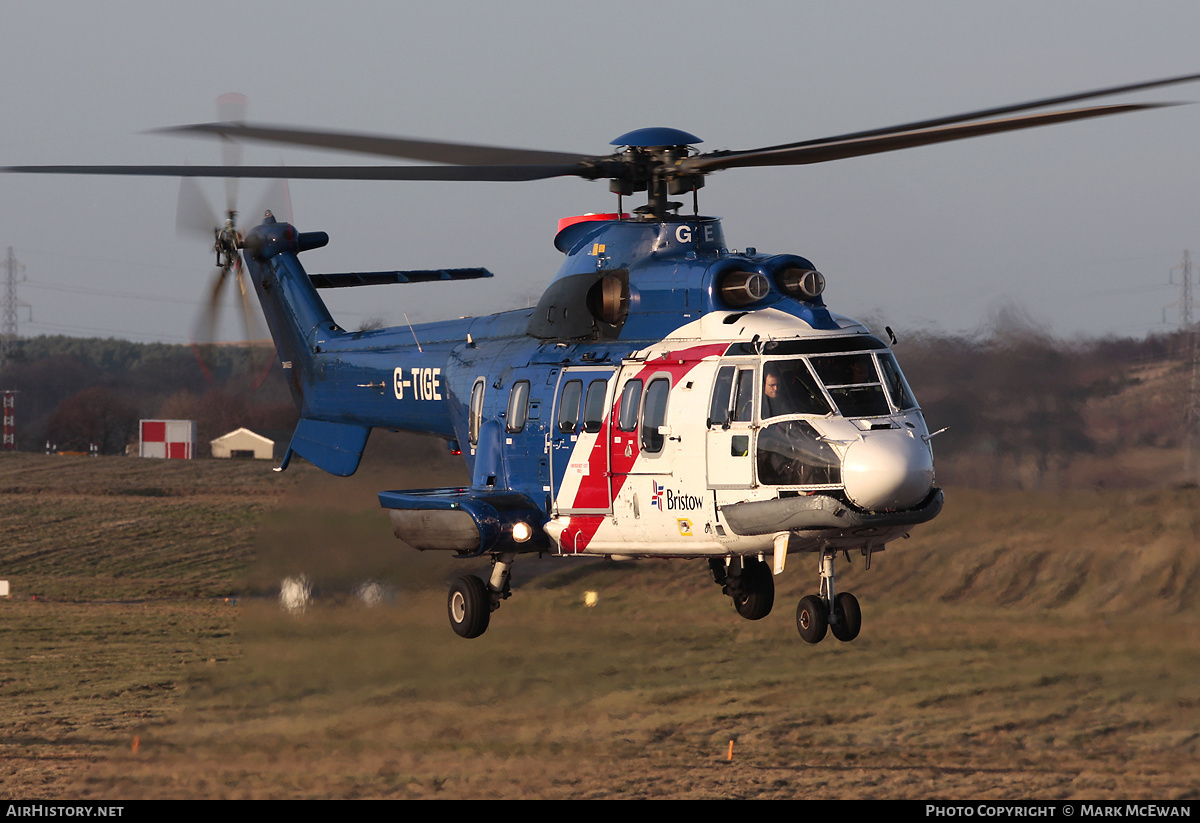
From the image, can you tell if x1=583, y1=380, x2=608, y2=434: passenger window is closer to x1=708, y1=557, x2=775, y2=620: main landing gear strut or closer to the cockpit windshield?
the cockpit windshield

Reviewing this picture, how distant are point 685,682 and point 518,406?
1248cm

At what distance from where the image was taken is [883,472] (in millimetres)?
14156

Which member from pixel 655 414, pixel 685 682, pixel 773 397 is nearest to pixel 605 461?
pixel 655 414

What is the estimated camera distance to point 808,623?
15477 millimetres

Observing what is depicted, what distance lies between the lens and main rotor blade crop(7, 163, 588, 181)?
14.9m

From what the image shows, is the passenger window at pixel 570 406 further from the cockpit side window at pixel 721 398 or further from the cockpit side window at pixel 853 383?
the cockpit side window at pixel 853 383

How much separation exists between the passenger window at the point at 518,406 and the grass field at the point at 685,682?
23.1 ft

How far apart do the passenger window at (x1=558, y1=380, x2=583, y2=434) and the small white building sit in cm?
6565

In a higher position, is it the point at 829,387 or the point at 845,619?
the point at 829,387

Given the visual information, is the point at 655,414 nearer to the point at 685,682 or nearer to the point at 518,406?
the point at 518,406

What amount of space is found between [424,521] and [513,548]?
135 cm

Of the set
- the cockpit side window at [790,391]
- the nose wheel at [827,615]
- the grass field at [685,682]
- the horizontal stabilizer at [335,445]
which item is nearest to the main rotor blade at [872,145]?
the cockpit side window at [790,391]

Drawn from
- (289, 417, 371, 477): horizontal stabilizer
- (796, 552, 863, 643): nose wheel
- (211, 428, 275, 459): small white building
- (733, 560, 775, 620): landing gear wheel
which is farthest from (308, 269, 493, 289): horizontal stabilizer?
(211, 428, 275, 459): small white building
